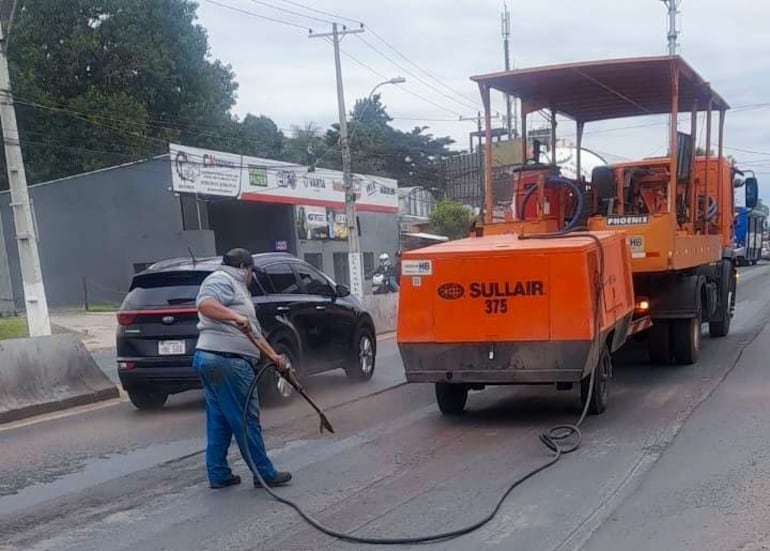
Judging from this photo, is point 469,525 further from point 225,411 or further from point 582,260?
point 582,260

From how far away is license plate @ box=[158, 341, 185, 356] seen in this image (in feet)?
34.7

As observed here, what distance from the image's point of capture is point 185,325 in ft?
34.8

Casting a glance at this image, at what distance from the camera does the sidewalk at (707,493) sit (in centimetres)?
557

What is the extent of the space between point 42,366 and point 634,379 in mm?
7097

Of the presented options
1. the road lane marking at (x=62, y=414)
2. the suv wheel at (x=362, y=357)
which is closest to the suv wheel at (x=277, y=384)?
the suv wheel at (x=362, y=357)

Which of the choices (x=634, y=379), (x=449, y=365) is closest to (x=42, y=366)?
(x=449, y=365)

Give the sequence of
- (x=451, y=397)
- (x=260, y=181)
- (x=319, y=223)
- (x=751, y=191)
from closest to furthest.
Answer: (x=451, y=397) < (x=751, y=191) < (x=260, y=181) < (x=319, y=223)

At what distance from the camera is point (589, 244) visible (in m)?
9.09

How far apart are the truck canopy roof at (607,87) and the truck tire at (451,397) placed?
4.42m

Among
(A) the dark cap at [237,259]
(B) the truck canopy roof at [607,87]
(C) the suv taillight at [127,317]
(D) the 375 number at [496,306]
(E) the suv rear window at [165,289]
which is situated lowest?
(C) the suv taillight at [127,317]

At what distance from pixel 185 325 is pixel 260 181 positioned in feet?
84.5

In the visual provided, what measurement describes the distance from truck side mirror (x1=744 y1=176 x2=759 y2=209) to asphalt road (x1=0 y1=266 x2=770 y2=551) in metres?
7.26

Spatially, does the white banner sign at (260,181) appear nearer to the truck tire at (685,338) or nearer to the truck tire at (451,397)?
the truck tire at (685,338)

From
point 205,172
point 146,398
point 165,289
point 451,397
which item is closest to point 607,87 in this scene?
point 451,397
